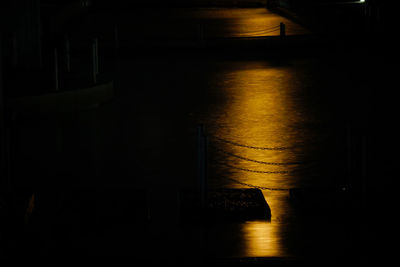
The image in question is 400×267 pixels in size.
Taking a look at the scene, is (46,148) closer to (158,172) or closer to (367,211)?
(158,172)

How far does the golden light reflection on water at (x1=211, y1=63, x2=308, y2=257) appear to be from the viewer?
25.1 ft

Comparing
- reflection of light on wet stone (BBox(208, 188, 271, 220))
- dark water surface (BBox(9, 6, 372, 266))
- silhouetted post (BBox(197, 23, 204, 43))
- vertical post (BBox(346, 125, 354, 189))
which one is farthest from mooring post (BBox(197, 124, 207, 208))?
silhouetted post (BBox(197, 23, 204, 43))

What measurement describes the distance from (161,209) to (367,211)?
206 cm

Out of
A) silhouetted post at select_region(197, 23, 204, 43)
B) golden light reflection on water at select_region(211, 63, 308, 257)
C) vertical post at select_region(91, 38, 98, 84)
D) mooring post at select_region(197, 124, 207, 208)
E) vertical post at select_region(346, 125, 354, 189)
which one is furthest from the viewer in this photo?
silhouetted post at select_region(197, 23, 204, 43)

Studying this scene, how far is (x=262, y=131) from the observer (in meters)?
12.6

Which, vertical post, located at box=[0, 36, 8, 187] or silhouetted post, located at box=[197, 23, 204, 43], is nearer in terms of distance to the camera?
vertical post, located at box=[0, 36, 8, 187]

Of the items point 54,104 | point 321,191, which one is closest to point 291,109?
point 54,104

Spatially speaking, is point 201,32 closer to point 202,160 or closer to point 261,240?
point 202,160

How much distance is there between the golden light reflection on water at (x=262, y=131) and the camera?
7645 millimetres

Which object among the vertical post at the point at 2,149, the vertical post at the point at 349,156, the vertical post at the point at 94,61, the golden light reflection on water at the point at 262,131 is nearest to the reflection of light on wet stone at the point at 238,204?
the golden light reflection on water at the point at 262,131

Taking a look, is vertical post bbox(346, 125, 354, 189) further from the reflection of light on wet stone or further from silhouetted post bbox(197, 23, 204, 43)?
silhouetted post bbox(197, 23, 204, 43)

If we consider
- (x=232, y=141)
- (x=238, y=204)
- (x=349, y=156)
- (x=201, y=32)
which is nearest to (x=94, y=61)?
(x=232, y=141)

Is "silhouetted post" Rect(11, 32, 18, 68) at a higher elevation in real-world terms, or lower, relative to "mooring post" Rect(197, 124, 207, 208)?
higher

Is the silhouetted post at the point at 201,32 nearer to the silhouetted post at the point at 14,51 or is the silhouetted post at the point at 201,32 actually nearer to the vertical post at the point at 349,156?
the silhouetted post at the point at 14,51
